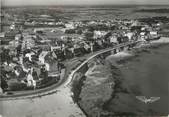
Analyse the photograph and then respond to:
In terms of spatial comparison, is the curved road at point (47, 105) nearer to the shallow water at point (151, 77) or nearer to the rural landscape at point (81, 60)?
the rural landscape at point (81, 60)

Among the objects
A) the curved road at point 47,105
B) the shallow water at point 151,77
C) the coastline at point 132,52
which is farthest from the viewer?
the coastline at point 132,52

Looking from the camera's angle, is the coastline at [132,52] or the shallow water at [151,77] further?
the coastline at [132,52]

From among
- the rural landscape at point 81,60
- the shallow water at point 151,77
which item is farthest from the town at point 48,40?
the shallow water at point 151,77

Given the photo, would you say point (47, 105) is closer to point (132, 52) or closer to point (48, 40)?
point (48, 40)

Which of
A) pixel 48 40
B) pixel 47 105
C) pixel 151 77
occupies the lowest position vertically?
pixel 47 105

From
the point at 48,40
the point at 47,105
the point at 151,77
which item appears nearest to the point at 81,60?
the point at 48,40

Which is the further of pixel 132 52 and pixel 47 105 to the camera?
pixel 132 52
